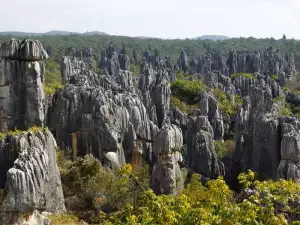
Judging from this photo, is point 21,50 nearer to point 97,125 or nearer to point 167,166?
point 97,125

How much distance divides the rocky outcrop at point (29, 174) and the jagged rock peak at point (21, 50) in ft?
20.3

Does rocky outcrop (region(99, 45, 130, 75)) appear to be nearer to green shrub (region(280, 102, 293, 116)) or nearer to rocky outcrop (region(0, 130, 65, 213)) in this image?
green shrub (region(280, 102, 293, 116))

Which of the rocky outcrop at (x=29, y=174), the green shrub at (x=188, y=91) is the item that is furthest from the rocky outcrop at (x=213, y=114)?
the rocky outcrop at (x=29, y=174)

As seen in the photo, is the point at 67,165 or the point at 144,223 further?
the point at 67,165

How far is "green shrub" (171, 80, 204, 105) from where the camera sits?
174 feet

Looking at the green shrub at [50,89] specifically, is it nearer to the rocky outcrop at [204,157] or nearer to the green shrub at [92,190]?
the green shrub at [92,190]

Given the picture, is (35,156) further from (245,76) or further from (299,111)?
(245,76)

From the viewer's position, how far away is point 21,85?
80.0ft

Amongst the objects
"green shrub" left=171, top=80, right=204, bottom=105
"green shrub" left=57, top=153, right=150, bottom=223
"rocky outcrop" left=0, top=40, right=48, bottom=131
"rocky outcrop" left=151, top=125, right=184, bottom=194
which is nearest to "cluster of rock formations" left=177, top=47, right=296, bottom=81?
"green shrub" left=171, top=80, right=204, bottom=105

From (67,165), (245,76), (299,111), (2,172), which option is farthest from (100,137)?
(245,76)

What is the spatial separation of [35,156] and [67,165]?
606 centimetres

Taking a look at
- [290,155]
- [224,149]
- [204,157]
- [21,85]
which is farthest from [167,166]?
[224,149]

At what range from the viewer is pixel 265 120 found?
25.9 metres

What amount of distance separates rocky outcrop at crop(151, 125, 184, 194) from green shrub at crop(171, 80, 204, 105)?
30.1 m
